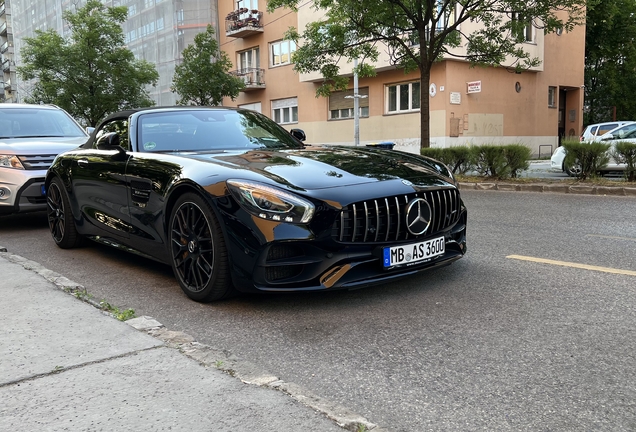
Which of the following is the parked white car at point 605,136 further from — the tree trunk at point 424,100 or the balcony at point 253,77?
the balcony at point 253,77

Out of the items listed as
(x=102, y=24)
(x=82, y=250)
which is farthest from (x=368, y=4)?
(x=102, y=24)

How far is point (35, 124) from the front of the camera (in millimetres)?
9234

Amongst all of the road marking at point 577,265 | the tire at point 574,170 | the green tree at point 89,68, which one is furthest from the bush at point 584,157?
the green tree at point 89,68

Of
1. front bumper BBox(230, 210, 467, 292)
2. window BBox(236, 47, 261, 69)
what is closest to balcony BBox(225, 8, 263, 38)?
window BBox(236, 47, 261, 69)

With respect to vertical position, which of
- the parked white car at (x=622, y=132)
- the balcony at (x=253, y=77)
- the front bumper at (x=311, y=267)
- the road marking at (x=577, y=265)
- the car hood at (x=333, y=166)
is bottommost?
the road marking at (x=577, y=265)

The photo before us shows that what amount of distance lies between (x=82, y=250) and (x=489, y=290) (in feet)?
14.0

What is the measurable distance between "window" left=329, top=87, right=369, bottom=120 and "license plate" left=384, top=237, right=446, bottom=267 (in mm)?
25375

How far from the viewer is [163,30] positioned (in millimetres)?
35906

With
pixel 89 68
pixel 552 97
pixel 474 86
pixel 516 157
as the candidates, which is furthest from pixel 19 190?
pixel 552 97

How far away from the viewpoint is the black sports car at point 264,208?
371 centimetres

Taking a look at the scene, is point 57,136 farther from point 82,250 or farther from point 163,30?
point 163,30

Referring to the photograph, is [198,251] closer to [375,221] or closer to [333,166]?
[333,166]

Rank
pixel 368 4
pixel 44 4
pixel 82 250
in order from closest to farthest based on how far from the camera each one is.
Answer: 1. pixel 82 250
2. pixel 368 4
3. pixel 44 4

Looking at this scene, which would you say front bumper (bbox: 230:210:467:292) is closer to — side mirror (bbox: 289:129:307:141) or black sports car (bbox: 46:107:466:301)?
black sports car (bbox: 46:107:466:301)
